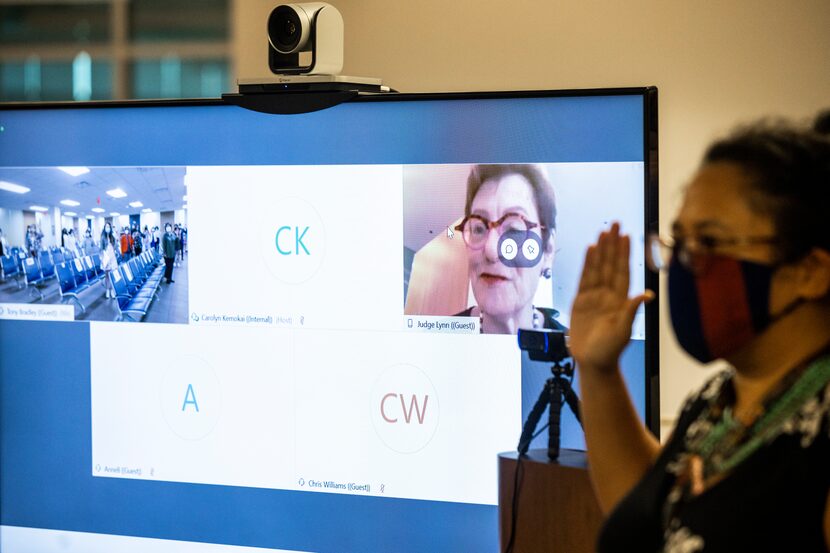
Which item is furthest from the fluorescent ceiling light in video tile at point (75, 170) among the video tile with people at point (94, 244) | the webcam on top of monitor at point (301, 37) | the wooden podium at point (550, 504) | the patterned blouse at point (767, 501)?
the patterned blouse at point (767, 501)

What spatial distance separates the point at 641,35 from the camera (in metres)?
2.69

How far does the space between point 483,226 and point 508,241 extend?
6 centimetres

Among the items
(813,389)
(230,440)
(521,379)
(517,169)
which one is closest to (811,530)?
(813,389)

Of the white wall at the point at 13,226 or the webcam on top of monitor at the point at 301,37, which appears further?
the white wall at the point at 13,226

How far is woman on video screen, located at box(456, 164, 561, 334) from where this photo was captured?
6.44ft

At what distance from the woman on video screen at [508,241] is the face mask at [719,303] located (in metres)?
0.83

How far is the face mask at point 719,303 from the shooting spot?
3.40ft

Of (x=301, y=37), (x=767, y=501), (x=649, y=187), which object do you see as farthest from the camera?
(x=301, y=37)

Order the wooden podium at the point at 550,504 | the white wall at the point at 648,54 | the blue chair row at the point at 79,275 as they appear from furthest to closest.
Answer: the white wall at the point at 648,54, the blue chair row at the point at 79,275, the wooden podium at the point at 550,504

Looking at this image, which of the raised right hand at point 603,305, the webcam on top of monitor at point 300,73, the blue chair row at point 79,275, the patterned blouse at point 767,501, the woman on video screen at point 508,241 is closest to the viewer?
the patterned blouse at point 767,501

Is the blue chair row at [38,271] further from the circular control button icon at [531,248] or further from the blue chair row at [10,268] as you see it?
the circular control button icon at [531,248]

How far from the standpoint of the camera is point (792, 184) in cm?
101

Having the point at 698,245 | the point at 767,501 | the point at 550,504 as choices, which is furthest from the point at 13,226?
the point at 767,501

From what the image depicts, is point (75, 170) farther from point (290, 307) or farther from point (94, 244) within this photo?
point (290, 307)
